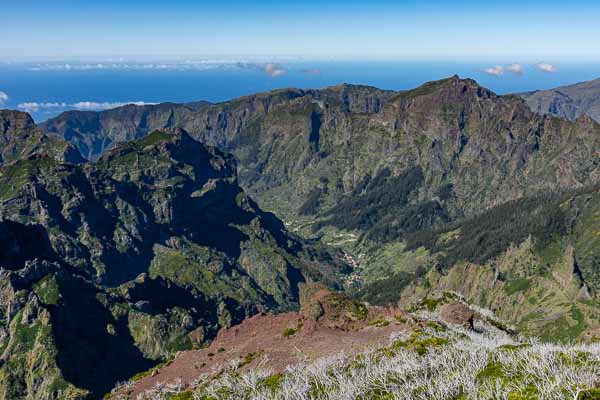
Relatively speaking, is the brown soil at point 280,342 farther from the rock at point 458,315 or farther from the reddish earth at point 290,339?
the rock at point 458,315

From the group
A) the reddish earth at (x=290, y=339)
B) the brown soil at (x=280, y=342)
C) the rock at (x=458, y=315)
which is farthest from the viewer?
the rock at (x=458, y=315)

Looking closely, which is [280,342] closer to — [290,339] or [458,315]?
[290,339]

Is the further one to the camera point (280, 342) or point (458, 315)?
point (458, 315)

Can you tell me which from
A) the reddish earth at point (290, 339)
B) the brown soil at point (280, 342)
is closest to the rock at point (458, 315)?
the reddish earth at point (290, 339)

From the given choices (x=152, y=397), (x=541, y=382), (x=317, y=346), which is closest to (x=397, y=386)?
(x=541, y=382)

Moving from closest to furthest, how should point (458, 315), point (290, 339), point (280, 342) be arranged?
point (280, 342) < point (290, 339) < point (458, 315)

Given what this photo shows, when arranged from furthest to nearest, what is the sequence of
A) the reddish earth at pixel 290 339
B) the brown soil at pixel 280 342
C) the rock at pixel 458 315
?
the rock at pixel 458 315 < the reddish earth at pixel 290 339 < the brown soil at pixel 280 342

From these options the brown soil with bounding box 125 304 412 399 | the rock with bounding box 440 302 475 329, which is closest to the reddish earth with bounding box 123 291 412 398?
the brown soil with bounding box 125 304 412 399

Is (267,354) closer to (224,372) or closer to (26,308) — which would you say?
(224,372)

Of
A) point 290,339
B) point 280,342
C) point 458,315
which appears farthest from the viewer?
point 458,315

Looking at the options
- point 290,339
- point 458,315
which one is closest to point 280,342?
point 290,339
